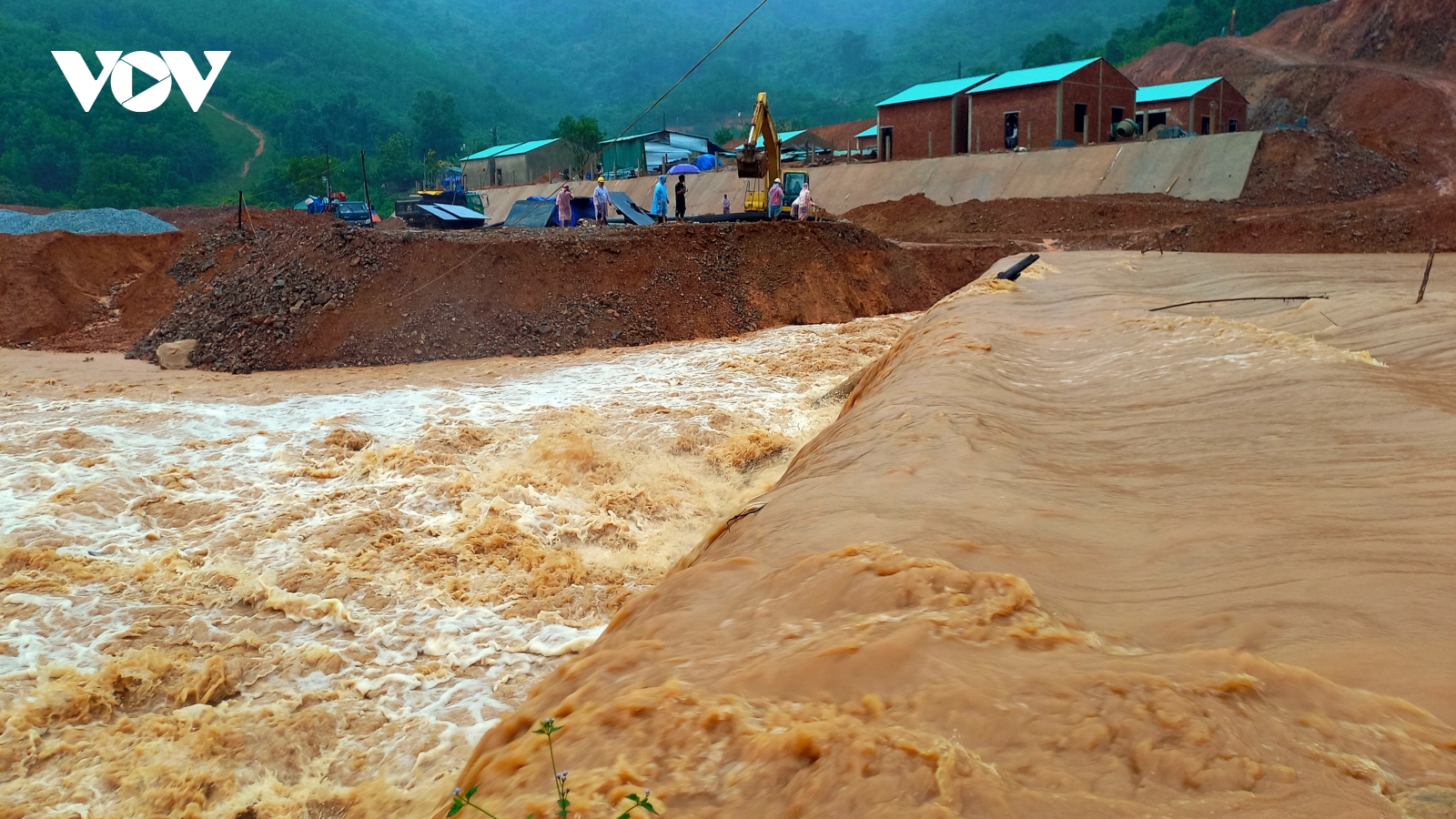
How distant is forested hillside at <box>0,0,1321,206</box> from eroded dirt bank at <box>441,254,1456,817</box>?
58.8 metres

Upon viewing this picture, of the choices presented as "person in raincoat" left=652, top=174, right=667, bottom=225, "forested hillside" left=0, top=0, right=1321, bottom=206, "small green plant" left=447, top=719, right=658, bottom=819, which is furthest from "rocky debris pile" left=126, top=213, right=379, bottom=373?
"forested hillside" left=0, top=0, right=1321, bottom=206

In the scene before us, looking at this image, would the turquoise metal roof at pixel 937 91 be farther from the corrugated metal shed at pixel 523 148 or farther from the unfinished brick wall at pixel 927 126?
the corrugated metal shed at pixel 523 148

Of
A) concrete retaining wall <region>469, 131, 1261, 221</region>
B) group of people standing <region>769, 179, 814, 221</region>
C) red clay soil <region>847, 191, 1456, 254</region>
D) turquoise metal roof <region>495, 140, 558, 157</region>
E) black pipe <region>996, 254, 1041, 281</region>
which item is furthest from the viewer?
turquoise metal roof <region>495, 140, 558, 157</region>

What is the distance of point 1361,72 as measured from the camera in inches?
1415

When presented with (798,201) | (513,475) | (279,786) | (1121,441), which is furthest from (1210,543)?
(798,201)

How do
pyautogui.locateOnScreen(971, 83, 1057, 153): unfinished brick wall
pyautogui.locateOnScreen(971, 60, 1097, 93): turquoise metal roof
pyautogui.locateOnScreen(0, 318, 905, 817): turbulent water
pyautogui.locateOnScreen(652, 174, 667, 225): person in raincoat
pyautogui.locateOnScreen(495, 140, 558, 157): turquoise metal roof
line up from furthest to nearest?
pyautogui.locateOnScreen(495, 140, 558, 157): turquoise metal roof < pyautogui.locateOnScreen(971, 83, 1057, 153): unfinished brick wall < pyautogui.locateOnScreen(971, 60, 1097, 93): turquoise metal roof < pyautogui.locateOnScreen(652, 174, 667, 225): person in raincoat < pyautogui.locateOnScreen(0, 318, 905, 817): turbulent water

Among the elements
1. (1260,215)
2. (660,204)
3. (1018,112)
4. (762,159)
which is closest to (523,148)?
(1018,112)

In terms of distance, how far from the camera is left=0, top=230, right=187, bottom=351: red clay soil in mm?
17406

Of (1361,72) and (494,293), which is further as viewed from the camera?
(1361,72)

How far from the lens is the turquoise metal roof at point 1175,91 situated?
35312 millimetres

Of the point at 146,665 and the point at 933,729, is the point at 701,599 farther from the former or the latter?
the point at 146,665

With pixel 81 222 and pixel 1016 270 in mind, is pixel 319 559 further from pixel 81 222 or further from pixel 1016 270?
pixel 81 222

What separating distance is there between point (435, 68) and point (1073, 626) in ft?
426

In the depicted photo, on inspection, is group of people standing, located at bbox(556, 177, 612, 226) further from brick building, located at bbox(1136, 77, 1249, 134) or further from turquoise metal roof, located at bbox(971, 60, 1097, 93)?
brick building, located at bbox(1136, 77, 1249, 134)
